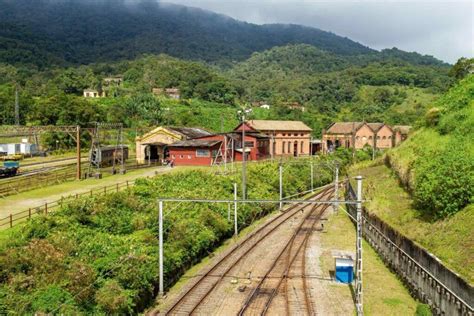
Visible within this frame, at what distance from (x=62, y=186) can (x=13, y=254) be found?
74.8 ft

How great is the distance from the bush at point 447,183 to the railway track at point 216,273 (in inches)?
347

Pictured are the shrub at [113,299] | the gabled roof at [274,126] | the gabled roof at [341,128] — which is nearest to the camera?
the shrub at [113,299]

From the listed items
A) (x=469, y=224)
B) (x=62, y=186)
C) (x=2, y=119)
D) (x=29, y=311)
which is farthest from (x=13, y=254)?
(x=2, y=119)

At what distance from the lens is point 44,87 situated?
116 metres

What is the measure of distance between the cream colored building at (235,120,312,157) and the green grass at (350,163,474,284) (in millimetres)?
47929

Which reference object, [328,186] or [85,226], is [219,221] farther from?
[328,186]

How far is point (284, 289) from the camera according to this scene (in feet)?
73.5

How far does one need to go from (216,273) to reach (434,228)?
1154 cm

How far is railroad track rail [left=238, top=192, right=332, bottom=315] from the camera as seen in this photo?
19.8 metres

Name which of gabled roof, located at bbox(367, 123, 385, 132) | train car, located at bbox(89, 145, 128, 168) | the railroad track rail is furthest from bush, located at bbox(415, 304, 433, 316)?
gabled roof, located at bbox(367, 123, 385, 132)

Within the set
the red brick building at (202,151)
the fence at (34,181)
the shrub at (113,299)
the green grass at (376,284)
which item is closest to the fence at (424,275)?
the green grass at (376,284)

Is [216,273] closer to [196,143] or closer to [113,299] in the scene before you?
[113,299]

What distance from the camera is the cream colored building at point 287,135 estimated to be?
81500mm

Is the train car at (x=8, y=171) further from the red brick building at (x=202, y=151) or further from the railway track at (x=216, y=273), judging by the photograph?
the railway track at (x=216, y=273)
